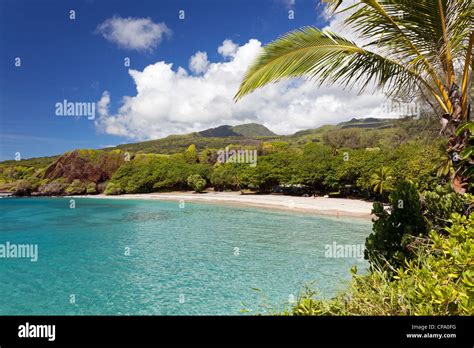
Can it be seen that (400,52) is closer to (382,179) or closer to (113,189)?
(382,179)

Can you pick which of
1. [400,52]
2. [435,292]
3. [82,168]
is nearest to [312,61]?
[400,52]

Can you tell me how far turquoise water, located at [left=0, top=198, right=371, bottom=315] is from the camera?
8852 millimetres

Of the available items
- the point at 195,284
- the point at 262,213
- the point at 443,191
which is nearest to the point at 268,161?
the point at 262,213

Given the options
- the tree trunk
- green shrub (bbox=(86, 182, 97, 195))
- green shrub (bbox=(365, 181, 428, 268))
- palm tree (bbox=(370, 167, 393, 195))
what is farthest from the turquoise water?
green shrub (bbox=(86, 182, 97, 195))

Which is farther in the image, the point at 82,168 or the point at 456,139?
the point at 82,168

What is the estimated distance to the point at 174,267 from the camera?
39.5 feet

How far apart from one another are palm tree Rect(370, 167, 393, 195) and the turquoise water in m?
8.37

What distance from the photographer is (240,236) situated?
57.8ft

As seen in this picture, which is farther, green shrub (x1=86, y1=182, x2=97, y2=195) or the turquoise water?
green shrub (x1=86, y1=182, x2=97, y2=195)

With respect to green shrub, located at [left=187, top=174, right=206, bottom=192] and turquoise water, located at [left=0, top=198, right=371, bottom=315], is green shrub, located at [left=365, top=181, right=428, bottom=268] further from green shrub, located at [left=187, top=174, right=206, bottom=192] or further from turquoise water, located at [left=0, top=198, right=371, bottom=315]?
green shrub, located at [left=187, top=174, right=206, bottom=192]

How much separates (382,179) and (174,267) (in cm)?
2364

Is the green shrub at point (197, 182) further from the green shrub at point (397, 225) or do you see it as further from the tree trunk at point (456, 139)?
the tree trunk at point (456, 139)

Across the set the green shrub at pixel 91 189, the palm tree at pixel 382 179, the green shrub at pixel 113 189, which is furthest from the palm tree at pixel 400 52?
the green shrub at pixel 91 189

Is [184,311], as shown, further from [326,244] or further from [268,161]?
[268,161]
